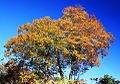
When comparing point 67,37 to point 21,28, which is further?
point 21,28

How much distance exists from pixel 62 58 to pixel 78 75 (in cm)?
294

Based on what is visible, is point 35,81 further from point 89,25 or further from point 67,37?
point 89,25

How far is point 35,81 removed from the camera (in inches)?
892

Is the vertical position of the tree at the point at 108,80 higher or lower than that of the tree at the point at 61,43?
higher

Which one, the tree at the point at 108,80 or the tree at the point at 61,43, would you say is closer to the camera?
the tree at the point at 61,43

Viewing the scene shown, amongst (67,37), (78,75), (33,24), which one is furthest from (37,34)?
(78,75)

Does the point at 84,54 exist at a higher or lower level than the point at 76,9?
lower

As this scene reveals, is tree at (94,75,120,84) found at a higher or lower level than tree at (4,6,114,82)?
higher

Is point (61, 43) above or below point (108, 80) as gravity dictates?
below

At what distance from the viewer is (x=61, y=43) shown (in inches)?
887

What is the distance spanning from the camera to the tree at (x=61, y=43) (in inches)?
893

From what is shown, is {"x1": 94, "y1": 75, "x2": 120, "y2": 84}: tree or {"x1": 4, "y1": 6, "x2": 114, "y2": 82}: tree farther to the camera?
{"x1": 94, "y1": 75, "x2": 120, "y2": 84}: tree

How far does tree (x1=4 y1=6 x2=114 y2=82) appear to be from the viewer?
22.7 metres

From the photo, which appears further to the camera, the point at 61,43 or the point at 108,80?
the point at 108,80
